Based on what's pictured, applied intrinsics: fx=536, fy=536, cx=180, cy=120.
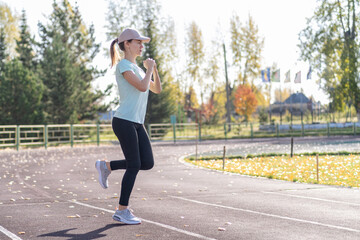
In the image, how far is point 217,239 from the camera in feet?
16.5

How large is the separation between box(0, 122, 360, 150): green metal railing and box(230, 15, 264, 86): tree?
53.7ft

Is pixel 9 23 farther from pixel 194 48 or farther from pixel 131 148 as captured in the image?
pixel 131 148

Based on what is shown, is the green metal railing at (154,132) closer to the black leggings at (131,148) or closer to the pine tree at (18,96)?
the pine tree at (18,96)

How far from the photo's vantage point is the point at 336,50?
151ft

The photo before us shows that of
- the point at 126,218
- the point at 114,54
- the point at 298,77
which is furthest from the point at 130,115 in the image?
the point at 298,77

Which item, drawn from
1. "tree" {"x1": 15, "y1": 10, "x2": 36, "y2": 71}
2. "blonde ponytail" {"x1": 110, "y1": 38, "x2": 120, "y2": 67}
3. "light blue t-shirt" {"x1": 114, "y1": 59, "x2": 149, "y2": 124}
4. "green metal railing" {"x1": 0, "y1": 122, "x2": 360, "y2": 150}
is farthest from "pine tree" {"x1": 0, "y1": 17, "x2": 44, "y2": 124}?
"light blue t-shirt" {"x1": 114, "y1": 59, "x2": 149, "y2": 124}

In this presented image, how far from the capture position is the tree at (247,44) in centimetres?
5934

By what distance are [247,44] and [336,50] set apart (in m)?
15.2

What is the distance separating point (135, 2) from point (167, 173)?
39.7m

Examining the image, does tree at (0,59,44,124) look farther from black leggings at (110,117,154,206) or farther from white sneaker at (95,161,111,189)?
black leggings at (110,117,154,206)

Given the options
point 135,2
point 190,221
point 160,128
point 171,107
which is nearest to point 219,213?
point 190,221

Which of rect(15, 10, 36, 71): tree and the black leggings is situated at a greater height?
rect(15, 10, 36, 71): tree

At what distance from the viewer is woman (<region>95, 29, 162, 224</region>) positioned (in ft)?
18.7

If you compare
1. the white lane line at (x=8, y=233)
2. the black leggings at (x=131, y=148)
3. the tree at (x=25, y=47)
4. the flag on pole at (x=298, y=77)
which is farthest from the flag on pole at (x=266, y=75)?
the white lane line at (x=8, y=233)
